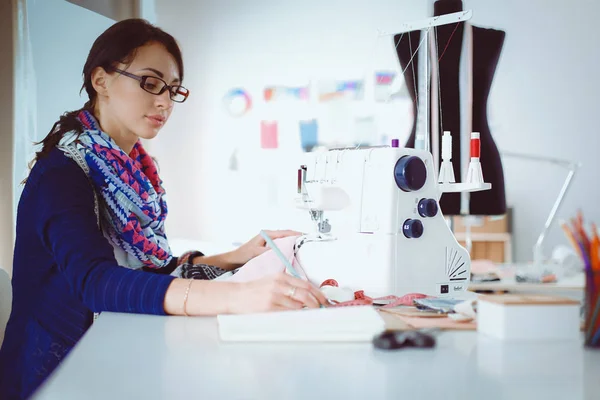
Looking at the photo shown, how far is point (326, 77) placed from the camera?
17.1ft

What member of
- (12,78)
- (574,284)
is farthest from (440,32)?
(12,78)

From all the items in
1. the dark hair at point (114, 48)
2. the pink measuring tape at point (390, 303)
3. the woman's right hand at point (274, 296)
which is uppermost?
the dark hair at point (114, 48)

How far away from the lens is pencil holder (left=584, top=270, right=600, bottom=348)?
0.80m

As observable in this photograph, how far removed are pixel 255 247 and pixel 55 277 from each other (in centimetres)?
52

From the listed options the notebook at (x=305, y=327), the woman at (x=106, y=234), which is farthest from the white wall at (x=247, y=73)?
the notebook at (x=305, y=327)

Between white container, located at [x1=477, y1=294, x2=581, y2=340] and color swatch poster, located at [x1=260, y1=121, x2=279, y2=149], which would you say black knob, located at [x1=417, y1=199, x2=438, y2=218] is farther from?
color swatch poster, located at [x1=260, y1=121, x2=279, y2=149]

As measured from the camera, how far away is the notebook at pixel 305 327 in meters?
0.89

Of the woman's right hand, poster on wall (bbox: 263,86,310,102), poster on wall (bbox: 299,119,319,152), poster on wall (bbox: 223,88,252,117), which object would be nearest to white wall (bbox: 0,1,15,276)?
the woman's right hand

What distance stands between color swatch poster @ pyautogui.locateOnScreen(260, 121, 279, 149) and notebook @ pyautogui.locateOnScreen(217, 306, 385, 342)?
170 inches

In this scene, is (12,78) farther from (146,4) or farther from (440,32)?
(440,32)

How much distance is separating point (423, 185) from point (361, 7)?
4042 mm

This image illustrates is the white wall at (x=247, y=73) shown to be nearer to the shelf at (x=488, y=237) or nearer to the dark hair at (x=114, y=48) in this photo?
the shelf at (x=488, y=237)

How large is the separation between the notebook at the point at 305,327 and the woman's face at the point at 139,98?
783mm

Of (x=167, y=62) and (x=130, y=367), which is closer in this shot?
(x=130, y=367)
